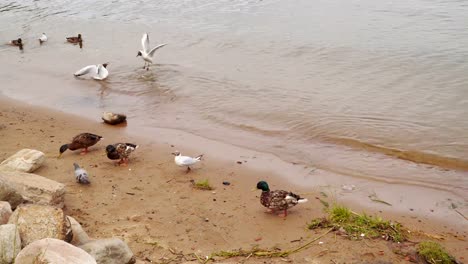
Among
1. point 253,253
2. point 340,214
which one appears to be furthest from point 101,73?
point 253,253

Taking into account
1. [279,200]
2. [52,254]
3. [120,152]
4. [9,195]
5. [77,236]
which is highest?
[52,254]

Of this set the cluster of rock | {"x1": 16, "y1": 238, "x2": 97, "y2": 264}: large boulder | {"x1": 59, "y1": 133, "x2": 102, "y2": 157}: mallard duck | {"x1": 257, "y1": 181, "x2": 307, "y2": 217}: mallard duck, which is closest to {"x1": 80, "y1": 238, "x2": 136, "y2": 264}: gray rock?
the cluster of rock

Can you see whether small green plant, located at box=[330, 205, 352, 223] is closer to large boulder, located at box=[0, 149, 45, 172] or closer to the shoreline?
the shoreline

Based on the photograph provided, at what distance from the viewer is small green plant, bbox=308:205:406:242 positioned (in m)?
6.02

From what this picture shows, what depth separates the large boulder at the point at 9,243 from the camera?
4574 mm

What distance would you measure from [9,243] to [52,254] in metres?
0.69

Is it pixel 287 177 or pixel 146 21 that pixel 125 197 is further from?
pixel 146 21

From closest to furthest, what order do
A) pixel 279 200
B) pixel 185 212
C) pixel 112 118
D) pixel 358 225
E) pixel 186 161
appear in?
pixel 358 225 → pixel 279 200 → pixel 185 212 → pixel 186 161 → pixel 112 118

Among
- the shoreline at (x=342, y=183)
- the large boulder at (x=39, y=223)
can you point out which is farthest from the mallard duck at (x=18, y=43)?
the large boulder at (x=39, y=223)

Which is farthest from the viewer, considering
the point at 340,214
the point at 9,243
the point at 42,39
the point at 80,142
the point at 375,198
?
the point at 42,39

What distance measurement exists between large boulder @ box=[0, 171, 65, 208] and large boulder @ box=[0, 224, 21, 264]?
46.4 inches

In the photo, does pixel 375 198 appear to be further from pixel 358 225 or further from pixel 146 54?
pixel 146 54

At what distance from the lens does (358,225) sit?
20.4 feet

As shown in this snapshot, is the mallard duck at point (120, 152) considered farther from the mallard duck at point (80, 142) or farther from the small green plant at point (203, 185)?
the small green plant at point (203, 185)
